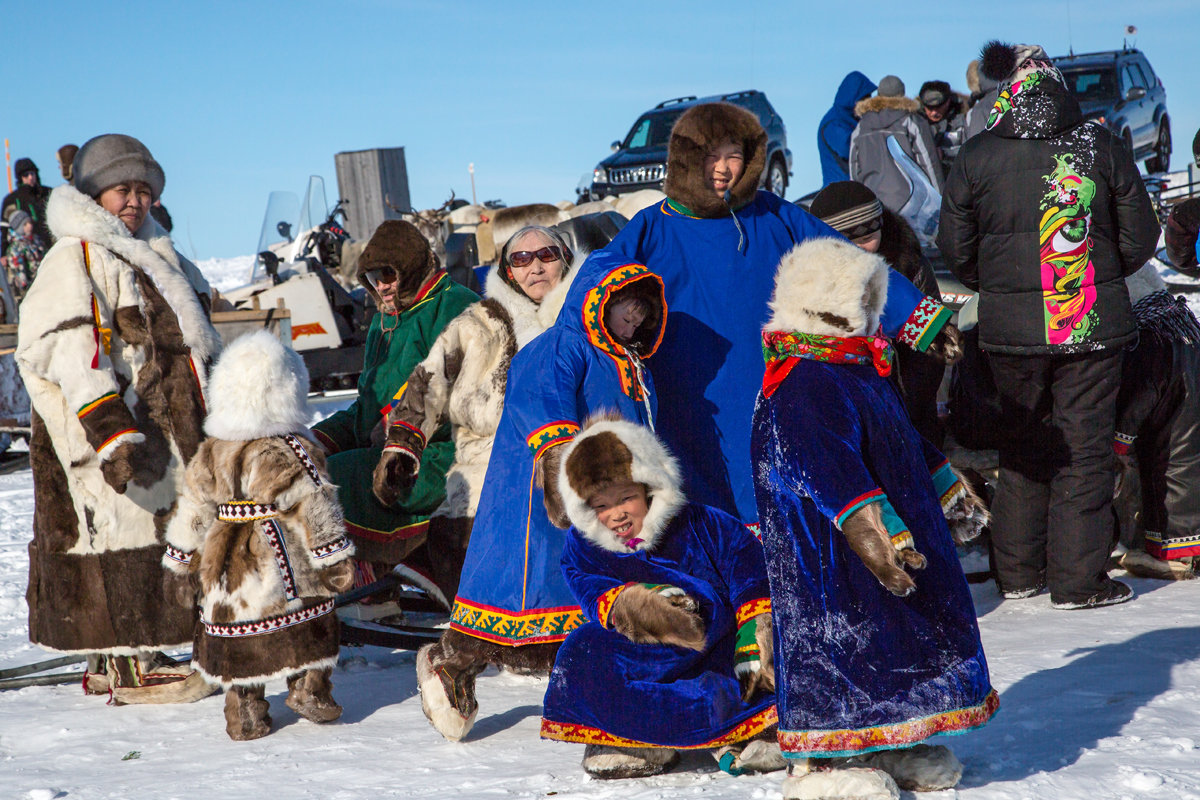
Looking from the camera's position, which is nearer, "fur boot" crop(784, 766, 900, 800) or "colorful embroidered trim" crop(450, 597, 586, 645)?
"fur boot" crop(784, 766, 900, 800)

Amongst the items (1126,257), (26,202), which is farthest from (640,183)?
(1126,257)

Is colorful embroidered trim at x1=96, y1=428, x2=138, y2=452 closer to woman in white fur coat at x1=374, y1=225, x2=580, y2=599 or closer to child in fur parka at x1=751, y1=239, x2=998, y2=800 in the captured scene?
woman in white fur coat at x1=374, y1=225, x2=580, y2=599

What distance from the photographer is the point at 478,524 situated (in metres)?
3.63

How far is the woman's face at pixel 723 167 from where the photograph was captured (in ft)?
12.1

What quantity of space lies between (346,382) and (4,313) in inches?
148

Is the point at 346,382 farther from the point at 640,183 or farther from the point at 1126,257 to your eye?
the point at 1126,257

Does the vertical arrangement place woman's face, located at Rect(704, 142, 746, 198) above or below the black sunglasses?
above

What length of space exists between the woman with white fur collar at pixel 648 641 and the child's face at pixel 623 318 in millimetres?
535

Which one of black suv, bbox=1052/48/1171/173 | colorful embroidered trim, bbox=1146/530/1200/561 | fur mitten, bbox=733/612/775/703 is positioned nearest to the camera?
fur mitten, bbox=733/612/775/703

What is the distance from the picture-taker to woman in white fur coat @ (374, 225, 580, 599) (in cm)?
417

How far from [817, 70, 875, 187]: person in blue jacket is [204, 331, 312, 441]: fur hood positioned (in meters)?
6.04

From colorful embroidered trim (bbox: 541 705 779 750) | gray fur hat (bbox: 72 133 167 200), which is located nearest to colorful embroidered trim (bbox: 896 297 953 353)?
colorful embroidered trim (bbox: 541 705 779 750)

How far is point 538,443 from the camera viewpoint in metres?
3.31

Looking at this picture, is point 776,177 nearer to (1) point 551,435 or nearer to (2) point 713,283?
(2) point 713,283
